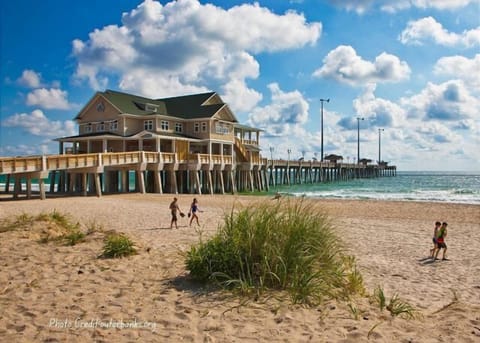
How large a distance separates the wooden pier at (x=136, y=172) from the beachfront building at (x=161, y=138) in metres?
0.09

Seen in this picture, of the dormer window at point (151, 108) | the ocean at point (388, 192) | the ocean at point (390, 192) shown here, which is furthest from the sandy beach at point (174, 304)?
the dormer window at point (151, 108)

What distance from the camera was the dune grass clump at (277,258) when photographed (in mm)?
6008

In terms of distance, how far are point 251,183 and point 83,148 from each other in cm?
1836

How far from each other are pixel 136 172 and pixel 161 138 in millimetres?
4447

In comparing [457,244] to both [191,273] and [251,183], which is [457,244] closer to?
[191,273]

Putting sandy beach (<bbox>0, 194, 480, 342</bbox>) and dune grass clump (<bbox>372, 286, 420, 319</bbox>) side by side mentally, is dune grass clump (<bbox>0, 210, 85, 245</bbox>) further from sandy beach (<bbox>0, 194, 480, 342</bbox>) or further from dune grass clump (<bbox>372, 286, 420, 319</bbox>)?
dune grass clump (<bbox>372, 286, 420, 319</bbox>)

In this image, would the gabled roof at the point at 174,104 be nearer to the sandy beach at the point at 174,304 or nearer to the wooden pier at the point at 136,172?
the wooden pier at the point at 136,172

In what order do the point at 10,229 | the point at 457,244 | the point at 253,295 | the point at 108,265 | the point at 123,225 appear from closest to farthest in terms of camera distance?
the point at 253,295, the point at 108,265, the point at 10,229, the point at 457,244, the point at 123,225

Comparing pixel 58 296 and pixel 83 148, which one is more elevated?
pixel 83 148

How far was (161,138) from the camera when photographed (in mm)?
35000

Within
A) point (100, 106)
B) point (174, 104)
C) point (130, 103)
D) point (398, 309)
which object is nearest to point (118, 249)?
point (398, 309)

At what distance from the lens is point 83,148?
3984cm

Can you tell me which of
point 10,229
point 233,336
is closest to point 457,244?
point 233,336

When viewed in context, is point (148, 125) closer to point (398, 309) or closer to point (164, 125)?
point (164, 125)
